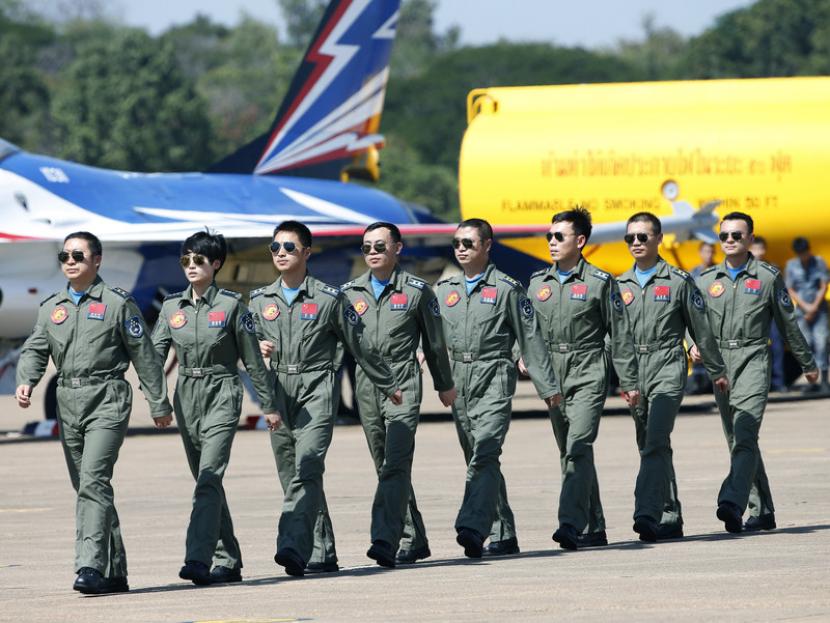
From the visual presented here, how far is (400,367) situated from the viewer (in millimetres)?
10539

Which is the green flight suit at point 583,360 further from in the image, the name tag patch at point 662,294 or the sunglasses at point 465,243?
the sunglasses at point 465,243

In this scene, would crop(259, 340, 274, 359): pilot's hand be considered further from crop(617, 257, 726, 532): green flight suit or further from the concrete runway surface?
crop(617, 257, 726, 532): green flight suit

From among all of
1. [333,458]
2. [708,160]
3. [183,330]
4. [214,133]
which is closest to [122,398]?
[183,330]

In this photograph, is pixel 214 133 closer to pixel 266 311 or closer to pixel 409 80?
pixel 409 80

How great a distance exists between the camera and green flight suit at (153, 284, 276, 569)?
9.80m

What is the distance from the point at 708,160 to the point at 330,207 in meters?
4.88

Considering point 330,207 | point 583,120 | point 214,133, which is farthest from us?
point 214,133

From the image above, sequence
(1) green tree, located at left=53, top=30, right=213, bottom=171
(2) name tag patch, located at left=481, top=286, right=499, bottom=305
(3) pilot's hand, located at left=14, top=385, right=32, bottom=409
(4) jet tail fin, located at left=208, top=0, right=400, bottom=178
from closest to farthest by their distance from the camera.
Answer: (3) pilot's hand, located at left=14, top=385, right=32, bottom=409, (2) name tag patch, located at left=481, top=286, right=499, bottom=305, (4) jet tail fin, located at left=208, top=0, right=400, bottom=178, (1) green tree, located at left=53, top=30, right=213, bottom=171

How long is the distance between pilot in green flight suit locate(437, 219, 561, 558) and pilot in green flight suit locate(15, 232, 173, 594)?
180cm

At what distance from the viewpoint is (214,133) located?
74.9m

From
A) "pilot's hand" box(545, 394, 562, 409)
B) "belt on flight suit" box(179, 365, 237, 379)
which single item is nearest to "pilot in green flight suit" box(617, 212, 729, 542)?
"pilot's hand" box(545, 394, 562, 409)

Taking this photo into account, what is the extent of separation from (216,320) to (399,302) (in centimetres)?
114

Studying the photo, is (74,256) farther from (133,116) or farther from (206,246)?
(133,116)

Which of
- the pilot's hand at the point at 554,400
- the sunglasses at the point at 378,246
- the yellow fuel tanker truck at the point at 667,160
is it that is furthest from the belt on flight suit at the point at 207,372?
the yellow fuel tanker truck at the point at 667,160
